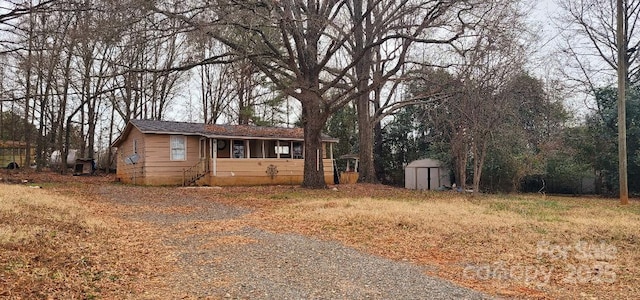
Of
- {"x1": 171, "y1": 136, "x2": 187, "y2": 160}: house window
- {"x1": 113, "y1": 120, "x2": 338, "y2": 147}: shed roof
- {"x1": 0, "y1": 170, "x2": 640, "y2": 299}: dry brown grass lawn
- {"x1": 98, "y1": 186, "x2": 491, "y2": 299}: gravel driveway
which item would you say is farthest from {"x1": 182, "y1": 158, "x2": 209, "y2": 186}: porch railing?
{"x1": 98, "y1": 186, "x2": 491, "y2": 299}: gravel driveway

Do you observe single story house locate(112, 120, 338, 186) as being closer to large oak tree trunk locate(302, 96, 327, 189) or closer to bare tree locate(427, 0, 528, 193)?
large oak tree trunk locate(302, 96, 327, 189)

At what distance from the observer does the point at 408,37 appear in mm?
14383

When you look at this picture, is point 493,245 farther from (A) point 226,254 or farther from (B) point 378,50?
(B) point 378,50

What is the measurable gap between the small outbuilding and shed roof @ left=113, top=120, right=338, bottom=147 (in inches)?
213

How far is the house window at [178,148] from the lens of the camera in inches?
815

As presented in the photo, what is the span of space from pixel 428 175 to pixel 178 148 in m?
13.3

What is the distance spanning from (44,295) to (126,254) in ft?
6.77

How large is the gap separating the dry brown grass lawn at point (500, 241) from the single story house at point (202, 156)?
1009 centimetres

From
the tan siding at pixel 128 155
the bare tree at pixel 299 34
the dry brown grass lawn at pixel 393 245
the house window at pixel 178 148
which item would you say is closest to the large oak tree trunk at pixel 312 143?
the bare tree at pixel 299 34

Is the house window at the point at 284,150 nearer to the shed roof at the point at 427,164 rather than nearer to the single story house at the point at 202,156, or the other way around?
the single story house at the point at 202,156

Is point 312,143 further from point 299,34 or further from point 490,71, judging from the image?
point 490,71

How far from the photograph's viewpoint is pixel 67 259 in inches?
195

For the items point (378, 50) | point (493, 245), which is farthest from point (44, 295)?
point (378, 50)

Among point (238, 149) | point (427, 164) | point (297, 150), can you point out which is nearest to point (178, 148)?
point (238, 149)
